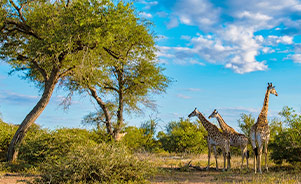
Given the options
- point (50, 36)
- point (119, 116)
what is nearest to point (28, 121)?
point (50, 36)

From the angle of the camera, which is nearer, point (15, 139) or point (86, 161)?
point (86, 161)

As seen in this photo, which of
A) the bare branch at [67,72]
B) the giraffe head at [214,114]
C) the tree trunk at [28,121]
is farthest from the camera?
the bare branch at [67,72]

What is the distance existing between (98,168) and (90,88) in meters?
11.8

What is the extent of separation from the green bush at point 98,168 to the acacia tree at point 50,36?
6865mm

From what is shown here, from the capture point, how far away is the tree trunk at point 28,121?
15.9 m

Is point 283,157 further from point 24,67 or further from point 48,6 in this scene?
point 24,67

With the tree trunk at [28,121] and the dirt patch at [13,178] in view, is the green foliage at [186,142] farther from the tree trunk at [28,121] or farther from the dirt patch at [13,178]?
the dirt patch at [13,178]

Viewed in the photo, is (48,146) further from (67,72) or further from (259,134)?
(259,134)

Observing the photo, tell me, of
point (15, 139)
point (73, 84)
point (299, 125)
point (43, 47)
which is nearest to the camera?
point (299, 125)

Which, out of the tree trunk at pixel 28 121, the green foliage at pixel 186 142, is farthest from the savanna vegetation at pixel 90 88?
the green foliage at pixel 186 142

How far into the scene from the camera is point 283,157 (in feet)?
48.2

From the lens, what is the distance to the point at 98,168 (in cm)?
889

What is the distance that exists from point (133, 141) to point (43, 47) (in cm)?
1052

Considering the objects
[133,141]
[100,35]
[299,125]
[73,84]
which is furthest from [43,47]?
[299,125]
